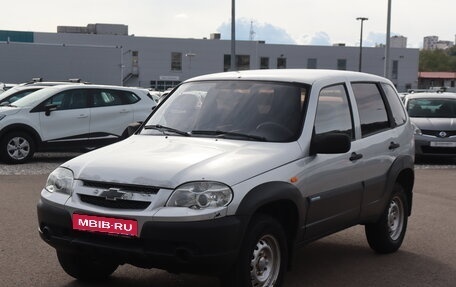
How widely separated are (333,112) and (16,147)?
8.43 m

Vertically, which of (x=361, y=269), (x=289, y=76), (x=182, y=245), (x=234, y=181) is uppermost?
(x=289, y=76)

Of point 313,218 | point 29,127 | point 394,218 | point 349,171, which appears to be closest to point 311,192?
point 313,218

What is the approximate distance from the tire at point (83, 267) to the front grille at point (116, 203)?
0.79 meters

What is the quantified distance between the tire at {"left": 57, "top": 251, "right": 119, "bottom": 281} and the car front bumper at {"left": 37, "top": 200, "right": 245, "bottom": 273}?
0.79 m

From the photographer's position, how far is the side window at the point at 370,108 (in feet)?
18.5

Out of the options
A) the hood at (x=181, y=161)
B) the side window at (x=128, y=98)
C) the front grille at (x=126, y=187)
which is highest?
the hood at (x=181, y=161)

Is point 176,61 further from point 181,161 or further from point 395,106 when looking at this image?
point 181,161

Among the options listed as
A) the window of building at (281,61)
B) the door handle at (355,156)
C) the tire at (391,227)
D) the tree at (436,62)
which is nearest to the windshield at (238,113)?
the door handle at (355,156)

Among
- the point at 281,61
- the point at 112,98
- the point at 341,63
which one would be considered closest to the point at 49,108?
the point at 112,98

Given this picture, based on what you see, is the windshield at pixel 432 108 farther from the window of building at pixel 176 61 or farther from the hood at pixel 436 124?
the window of building at pixel 176 61

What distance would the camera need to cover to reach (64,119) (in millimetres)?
12266

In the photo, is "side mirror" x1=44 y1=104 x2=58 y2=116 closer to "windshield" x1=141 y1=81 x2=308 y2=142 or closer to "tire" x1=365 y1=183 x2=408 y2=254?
"windshield" x1=141 y1=81 x2=308 y2=142

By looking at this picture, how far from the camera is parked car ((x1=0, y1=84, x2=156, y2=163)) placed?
39.1 feet

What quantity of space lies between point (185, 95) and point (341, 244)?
2.41m
